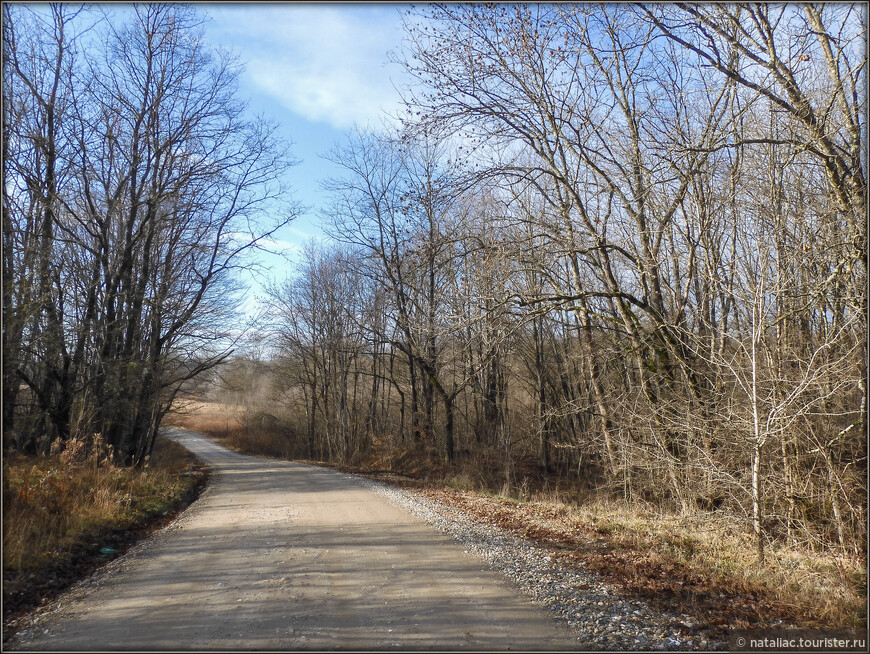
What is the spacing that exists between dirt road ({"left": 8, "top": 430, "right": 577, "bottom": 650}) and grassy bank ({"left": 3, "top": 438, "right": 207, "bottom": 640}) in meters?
0.41

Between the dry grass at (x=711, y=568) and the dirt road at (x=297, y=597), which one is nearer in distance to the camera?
the dirt road at (x=297, y=597)

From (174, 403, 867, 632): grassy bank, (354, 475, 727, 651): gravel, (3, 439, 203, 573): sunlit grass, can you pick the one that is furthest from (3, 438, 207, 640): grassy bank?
(174, 403, 867, 632): grassy bank

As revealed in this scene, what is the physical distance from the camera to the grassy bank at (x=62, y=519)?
5.69 meters

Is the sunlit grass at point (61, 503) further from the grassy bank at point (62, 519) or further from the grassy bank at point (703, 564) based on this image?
the grassy bank at point (703, 564)

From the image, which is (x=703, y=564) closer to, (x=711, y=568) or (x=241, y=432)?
(x=711, y=568)

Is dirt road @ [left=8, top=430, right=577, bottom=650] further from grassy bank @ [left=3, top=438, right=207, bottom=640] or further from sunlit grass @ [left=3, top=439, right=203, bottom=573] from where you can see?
sunlit grass @ [left=3, top=439, right=203, bottom=573]

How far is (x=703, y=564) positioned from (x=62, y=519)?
8.59m

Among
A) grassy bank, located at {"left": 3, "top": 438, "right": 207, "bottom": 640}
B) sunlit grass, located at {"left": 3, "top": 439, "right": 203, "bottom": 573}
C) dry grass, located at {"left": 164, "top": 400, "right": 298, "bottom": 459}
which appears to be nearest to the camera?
grassy bank, located at {"left": 3, "top": 438, "right": 207, "bottom": 640}

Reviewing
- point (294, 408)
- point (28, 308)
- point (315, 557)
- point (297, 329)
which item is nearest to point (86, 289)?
point (28, 308)

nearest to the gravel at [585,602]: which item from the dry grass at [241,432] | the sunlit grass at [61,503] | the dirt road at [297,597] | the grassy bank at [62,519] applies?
the dirt road at [297,597]

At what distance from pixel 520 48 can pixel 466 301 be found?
5117mm

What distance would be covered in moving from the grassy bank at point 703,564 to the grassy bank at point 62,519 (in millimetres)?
5692

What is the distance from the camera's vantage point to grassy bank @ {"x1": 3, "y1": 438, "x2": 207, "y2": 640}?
18.7 feet

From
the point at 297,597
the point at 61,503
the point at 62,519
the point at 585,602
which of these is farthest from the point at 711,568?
the point at 61,503
